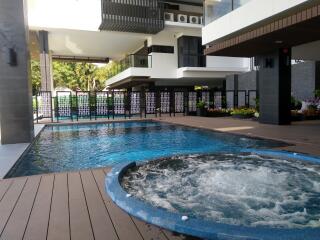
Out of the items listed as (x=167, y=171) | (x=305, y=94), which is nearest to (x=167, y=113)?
(x=305, y=94)

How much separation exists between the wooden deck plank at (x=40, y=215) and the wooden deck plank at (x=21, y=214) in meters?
0.05

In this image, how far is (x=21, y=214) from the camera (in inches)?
122

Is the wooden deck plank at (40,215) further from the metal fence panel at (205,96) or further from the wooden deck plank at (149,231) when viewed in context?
the metal fence panel at (205,96)

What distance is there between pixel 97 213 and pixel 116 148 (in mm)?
5319

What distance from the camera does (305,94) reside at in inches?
632

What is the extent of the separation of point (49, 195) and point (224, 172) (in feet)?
9.58

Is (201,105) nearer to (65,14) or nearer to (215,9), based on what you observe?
(215,9)

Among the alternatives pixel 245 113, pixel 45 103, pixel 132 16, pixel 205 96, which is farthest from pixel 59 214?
pixel 205 96

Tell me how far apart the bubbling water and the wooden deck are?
0.60 metres

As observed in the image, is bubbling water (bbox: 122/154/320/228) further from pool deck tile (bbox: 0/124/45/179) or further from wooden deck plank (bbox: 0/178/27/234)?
pool deck tile (bbox: 0/124/45/179)

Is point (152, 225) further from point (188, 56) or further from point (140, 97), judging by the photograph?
point (188, 56)

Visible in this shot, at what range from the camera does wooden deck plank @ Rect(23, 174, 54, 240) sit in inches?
104

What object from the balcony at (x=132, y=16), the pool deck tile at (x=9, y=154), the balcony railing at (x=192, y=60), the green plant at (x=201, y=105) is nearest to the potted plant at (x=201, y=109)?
the green plant at (x=201, y=105)

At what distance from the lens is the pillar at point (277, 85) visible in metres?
11.0
